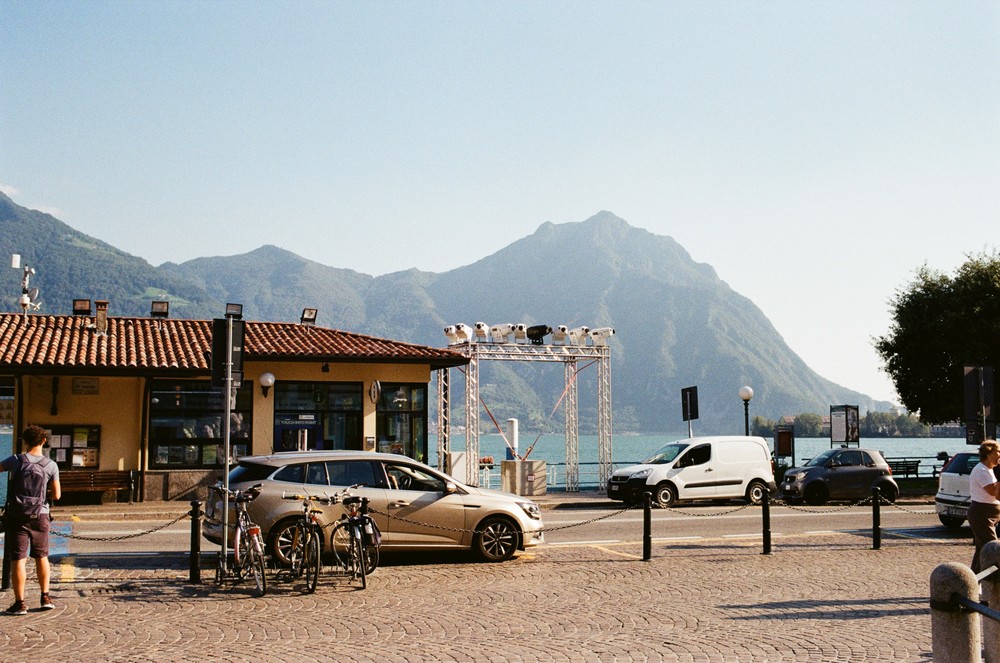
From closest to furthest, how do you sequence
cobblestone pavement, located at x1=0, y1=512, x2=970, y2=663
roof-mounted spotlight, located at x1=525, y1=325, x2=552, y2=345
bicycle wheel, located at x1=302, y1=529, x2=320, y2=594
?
cobblestone pavement, located at x1=0, y1=512, x2=970, y2=663 < bicycle wheel, located at x1=302, y1=529, x2=320, y2=594 < roof-mounted spotlight, located at x1=525, y1=325, x2=552, y2=345

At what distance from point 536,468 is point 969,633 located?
22.3 metres

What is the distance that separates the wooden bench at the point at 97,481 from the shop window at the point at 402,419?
6569mm

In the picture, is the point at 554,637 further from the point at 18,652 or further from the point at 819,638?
the point at 18,652

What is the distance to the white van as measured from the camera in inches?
941

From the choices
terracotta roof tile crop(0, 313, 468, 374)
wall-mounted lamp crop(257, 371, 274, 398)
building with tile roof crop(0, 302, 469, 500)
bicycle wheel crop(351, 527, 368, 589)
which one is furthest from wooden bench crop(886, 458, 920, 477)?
bicycle wheel crop(351, 527, 368, 589)

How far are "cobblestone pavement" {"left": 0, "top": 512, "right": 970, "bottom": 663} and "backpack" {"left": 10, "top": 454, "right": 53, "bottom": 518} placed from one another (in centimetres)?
105

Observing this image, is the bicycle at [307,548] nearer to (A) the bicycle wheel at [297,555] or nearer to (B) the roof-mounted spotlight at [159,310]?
(A) the bicycle wheel at [297,555]

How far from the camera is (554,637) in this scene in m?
8.57

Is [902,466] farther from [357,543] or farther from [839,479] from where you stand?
[357,543]

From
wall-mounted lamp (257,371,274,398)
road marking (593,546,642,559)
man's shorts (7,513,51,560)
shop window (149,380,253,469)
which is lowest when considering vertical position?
road marking (593,546,642,559)

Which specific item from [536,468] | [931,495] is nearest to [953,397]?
[931,495]

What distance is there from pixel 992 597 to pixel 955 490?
522 inches

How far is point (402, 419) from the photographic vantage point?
1051 inches

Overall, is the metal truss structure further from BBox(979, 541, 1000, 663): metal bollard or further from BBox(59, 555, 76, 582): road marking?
BBox(979, 541, 1000, 663): metal bollard
